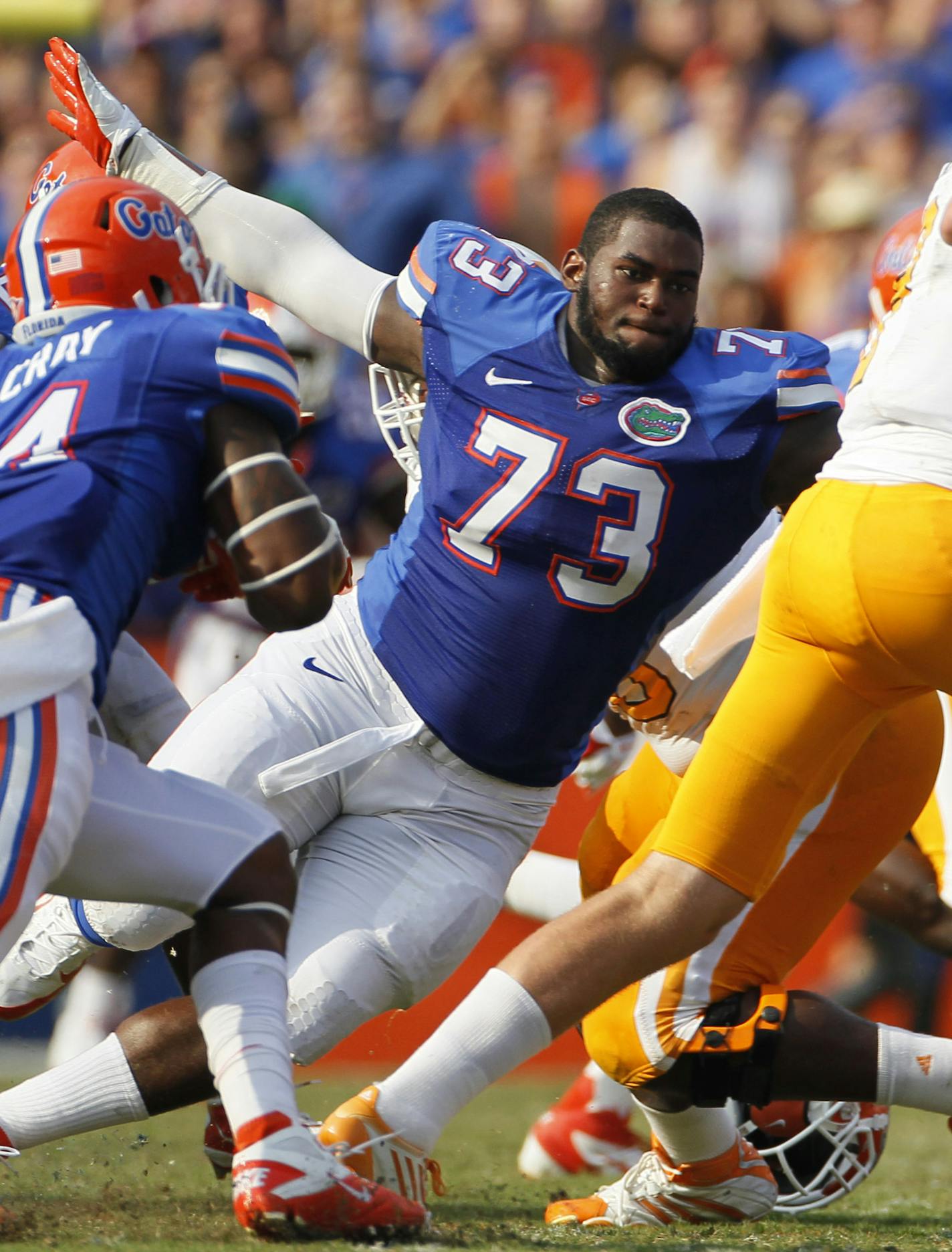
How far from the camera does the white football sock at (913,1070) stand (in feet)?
9.37

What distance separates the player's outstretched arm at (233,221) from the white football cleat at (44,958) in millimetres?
1197

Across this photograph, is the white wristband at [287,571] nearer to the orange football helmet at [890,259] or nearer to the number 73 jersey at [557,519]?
the number 73 jersey at [557,519]

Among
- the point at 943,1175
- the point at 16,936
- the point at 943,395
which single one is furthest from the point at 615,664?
the point at 943,1175

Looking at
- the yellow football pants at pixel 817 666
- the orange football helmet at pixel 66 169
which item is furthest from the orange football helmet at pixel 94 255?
the yellow football pants at pixel 817 666

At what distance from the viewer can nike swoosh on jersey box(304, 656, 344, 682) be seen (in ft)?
9.80

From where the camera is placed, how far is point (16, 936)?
2.25 meters

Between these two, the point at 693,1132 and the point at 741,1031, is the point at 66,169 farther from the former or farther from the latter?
the point at 693,1132

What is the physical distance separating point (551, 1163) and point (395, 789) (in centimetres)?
147

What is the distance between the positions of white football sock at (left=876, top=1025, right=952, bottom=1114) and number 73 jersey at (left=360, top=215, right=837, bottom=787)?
0.74 meters

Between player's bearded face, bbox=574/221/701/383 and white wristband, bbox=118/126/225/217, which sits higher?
white wristband, bbox=118/126/225/217

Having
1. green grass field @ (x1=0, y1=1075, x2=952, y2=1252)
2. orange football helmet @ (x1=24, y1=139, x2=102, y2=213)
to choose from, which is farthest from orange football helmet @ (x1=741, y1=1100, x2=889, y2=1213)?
orange football helmet @ (x1=24, y1=139, x2=102, y2=213)

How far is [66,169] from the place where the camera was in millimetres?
3344

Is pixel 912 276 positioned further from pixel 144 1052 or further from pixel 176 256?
pixel 144 1052

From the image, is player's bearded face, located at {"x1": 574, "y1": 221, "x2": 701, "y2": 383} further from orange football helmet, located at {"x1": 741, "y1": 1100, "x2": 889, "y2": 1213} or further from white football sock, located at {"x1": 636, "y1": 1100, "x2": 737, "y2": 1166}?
orange football helmet, located at {"x1": 741, "y1": 1100, "x2": 889, "y2": 1213}
